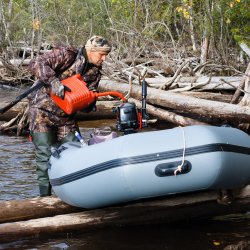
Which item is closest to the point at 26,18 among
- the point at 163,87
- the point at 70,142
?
the point at 163,87

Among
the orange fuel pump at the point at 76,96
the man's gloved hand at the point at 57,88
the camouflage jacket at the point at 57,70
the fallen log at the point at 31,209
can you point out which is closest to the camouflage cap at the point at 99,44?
the camouflage jacket at the point at 57,70

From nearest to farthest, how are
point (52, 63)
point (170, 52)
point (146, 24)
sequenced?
1. point (52, 63)
2. point (146, 24)
3. point (170, 52)

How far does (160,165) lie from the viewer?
459 centimetres

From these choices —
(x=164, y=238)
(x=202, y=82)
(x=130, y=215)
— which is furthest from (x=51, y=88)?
(x=202, y=82)

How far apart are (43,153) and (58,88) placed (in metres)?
0.74

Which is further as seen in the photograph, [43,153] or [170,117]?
[170,117]

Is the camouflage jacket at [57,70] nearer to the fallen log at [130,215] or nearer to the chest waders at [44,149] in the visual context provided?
the chest waders at [44,149]

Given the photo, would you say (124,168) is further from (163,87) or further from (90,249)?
(163,87)

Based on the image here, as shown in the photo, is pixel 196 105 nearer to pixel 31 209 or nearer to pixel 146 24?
pixel 31 209

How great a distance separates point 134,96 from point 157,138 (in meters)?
6.31

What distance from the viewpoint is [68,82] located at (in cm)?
538

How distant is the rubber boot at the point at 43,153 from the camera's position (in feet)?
18.8

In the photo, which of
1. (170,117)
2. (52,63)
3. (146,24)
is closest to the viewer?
(52,63)

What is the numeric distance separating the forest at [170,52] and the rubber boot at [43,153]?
3668 millimetres
